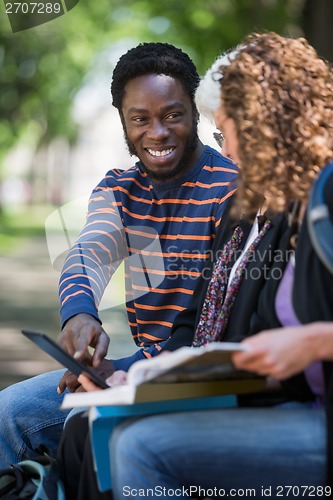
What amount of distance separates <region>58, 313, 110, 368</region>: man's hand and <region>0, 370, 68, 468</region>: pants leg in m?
0.32

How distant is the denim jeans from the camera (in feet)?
7.07

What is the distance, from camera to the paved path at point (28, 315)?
462 cm

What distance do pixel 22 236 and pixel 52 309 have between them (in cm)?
1335

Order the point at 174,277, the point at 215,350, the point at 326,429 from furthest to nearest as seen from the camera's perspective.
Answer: the point at 174,277 → the point at 326,429 → the point at 215,350

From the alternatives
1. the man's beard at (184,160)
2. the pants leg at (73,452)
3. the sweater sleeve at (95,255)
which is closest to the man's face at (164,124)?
the man's beard at (184,160)

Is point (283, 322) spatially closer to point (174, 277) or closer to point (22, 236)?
point (174, 277)

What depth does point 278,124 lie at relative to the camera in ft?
7.91

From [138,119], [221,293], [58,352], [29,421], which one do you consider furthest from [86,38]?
[58,352]

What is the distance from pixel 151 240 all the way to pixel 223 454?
1.34 metres

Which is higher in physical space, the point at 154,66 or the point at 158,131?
the point at 154,66

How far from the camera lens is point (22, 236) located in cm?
2394

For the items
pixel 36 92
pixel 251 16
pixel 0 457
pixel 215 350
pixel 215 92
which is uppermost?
pixel 36 92

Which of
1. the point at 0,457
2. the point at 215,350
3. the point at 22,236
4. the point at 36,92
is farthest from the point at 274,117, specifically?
the point at 36,92

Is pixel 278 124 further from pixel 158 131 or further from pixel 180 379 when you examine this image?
pixel 158 131
